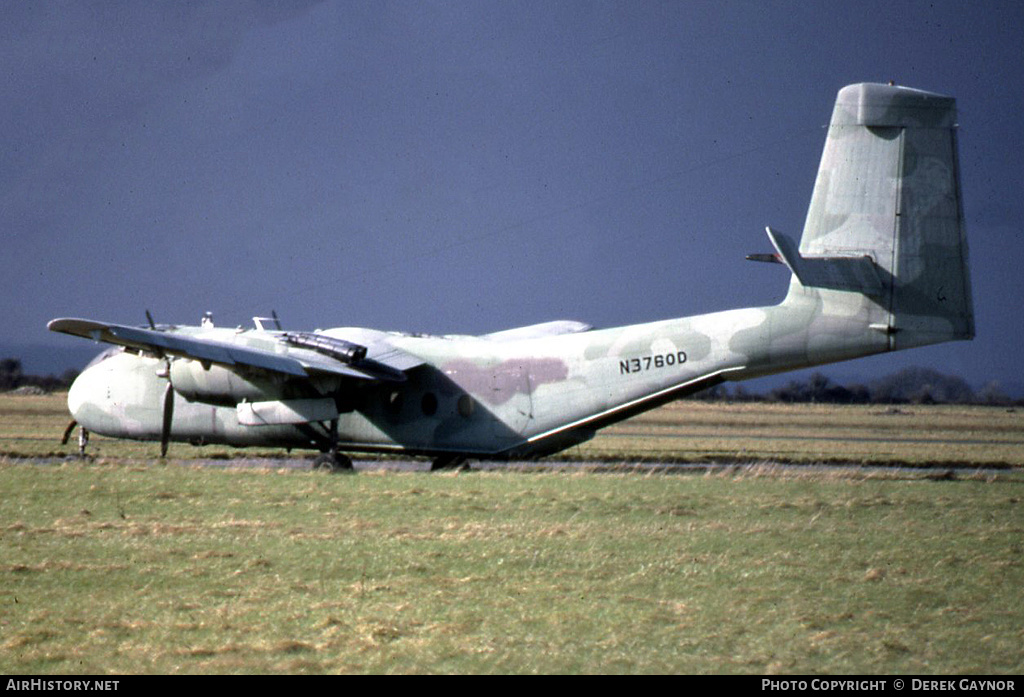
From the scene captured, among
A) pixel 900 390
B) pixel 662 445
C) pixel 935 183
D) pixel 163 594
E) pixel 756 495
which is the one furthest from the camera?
pixel 900 390

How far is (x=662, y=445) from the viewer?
37.4m

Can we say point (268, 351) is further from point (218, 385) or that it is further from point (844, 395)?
point (844, 395)

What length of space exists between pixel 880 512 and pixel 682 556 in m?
5.15

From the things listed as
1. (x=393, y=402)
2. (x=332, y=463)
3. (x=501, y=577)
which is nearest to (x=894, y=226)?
(x=393, y=402)

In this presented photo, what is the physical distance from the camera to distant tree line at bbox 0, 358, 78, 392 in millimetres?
92188

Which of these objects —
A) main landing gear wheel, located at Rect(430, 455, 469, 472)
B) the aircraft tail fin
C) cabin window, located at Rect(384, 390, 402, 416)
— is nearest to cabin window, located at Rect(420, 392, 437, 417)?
cabin window, located at Rect(384, 390, 402, 416)

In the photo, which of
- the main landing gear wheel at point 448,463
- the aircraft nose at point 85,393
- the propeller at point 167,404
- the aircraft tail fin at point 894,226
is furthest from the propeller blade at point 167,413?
the aircraft tail fin at point 894,226

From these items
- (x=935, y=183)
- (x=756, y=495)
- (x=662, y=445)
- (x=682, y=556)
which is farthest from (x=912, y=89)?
(x=662, y=445)

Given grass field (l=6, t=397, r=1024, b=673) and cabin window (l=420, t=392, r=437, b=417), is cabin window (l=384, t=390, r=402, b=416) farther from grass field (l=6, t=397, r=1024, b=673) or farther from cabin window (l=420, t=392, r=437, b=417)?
grass field (l=6, t=397, r=1024, b=673)

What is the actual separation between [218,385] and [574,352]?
8.12m

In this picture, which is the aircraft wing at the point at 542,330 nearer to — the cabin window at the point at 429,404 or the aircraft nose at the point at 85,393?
the cabin window at the point at 429,404

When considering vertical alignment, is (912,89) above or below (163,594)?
above

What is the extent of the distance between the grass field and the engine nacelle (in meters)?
4.94
